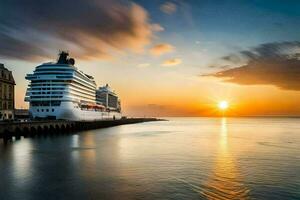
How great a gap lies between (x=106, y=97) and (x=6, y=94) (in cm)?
8244

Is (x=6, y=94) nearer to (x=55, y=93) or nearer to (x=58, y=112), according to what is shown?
(x=55, y=93)

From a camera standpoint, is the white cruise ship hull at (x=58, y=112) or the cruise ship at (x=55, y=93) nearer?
the white cruise ship hull at (x=58, y=112)

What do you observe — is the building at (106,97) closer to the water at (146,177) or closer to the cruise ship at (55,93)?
the cruise ship at (55,93)

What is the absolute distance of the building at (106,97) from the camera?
168m

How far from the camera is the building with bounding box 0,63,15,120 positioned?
93562mm

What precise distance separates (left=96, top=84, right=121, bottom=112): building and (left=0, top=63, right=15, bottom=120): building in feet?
204

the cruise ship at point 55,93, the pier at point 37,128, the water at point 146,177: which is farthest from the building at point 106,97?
the water at point 146,177

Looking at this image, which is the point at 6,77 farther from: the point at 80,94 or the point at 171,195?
the point at 171,195

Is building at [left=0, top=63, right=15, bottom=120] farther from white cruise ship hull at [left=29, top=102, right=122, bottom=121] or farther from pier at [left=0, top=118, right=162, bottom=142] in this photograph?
pier at [left=0, top=118, right=162, bottom=142]

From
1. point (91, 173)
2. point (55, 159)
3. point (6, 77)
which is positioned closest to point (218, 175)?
point (91, 173)

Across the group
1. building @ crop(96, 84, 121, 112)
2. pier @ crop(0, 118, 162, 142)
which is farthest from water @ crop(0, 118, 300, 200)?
building @ crop(96, 84, 121, 112)

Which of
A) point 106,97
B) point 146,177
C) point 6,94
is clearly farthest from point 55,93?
point 146,177

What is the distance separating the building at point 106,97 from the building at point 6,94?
62.3 metres

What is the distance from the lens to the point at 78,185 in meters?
27.4
